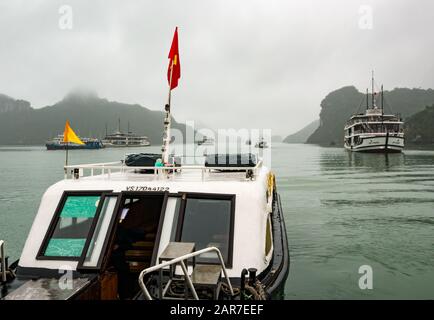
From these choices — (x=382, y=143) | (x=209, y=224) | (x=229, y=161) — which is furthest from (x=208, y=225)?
(x=382, y=143)

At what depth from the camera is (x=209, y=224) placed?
23.8ft

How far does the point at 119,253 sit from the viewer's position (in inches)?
311

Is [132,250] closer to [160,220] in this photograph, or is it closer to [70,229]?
[160,220]

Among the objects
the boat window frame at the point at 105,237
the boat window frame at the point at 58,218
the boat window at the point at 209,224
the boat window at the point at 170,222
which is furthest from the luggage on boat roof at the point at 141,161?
the boat window at the point at 209,224

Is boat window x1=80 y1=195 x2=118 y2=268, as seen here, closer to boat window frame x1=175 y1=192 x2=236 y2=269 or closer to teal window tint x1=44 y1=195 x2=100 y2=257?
teal window tint x1=44 y1=195 x2=100 y2=257

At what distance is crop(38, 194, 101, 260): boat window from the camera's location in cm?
703

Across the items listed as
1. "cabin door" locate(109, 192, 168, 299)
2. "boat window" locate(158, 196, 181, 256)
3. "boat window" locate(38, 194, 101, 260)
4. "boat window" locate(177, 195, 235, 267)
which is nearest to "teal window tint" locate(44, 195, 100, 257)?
"boat window" locate(38, 194, 101, 260)

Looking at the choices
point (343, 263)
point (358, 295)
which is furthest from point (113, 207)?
point (343, 263)

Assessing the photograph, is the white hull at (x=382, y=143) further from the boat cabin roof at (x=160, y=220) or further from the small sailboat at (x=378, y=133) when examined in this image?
the boat cabin roof at (x=160, y=220)

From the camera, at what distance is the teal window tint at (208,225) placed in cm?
703

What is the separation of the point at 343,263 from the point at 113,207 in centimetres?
984

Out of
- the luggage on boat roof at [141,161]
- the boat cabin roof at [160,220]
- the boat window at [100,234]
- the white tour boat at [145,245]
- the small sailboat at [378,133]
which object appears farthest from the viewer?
the small sailboat at [378,133]

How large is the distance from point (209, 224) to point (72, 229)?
3825mm
